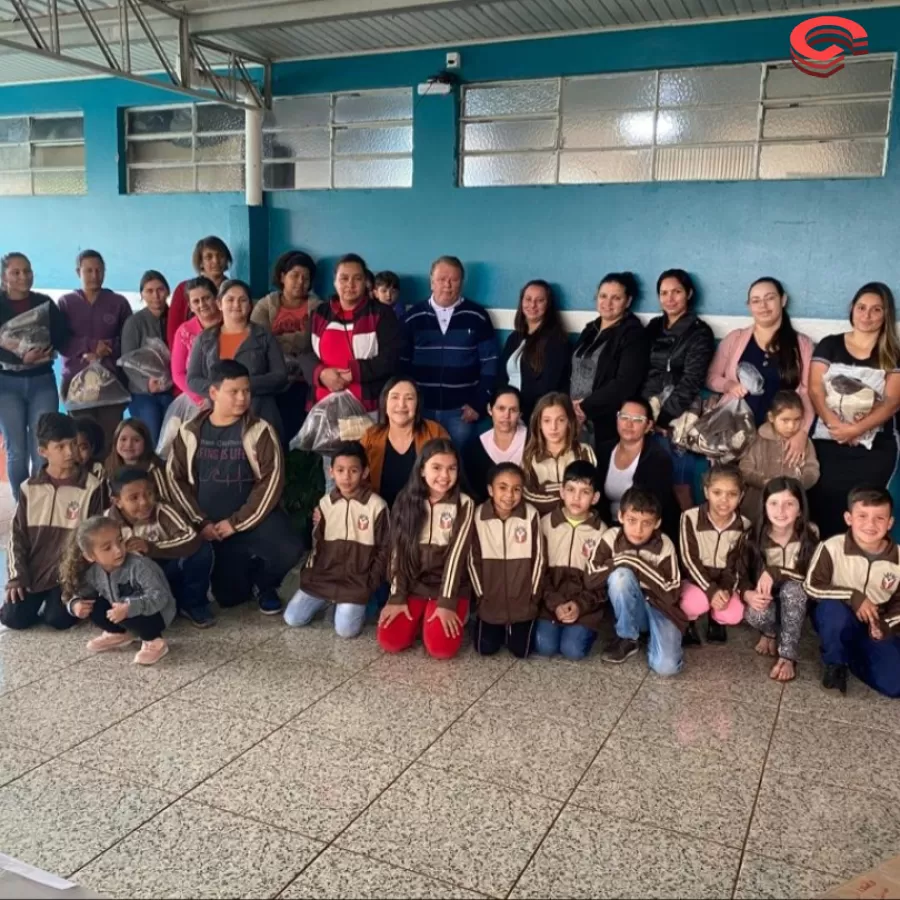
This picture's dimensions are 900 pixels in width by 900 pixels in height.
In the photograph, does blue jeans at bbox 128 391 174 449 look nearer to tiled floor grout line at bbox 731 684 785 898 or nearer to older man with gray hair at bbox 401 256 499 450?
older man with gray hair at bbox 401 256 499 450

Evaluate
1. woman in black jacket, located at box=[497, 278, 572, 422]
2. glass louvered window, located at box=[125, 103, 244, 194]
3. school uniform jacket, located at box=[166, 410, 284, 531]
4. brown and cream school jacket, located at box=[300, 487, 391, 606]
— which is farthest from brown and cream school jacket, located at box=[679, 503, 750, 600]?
glass louvered window, located at box=[125, 103, 244, 194]

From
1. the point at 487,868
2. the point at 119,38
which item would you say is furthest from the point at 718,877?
the point at 119,38

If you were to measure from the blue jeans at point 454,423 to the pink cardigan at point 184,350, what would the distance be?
1.27 m

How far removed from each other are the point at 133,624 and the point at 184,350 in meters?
→ 1.70

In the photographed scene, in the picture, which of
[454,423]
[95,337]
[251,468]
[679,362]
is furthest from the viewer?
[95,337]

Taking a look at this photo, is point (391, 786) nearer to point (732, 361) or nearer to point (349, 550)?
point (349, 550)

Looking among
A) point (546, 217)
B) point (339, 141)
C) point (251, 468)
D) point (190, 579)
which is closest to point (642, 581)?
point (251, 468)

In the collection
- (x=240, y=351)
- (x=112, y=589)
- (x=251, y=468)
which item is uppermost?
(x=240, y=351)

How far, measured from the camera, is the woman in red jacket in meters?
5.08

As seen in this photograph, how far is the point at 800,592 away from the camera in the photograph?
3.62 m

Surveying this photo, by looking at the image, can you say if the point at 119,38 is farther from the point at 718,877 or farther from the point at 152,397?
the point at 718,877

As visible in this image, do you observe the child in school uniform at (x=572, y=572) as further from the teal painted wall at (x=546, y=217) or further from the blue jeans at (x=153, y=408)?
the blue jeans at (x=153, y=408)

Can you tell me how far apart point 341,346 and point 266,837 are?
2770 mm

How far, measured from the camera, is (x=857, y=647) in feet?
11.5
